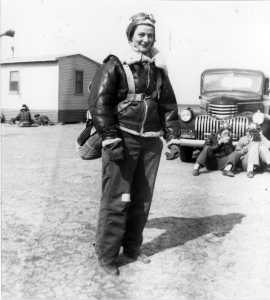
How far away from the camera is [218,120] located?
30.0 feet

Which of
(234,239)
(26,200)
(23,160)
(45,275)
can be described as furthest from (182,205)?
(23,160)

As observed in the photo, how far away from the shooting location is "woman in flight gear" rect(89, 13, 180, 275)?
3221 millimetres

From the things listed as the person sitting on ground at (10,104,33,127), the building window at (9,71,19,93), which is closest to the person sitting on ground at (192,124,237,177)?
the person sitting on ground at (10,104,33,127)

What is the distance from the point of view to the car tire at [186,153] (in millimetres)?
9601

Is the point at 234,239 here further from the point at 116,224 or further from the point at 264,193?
the point at 264,193

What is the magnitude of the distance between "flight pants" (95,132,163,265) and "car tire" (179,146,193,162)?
610 cm

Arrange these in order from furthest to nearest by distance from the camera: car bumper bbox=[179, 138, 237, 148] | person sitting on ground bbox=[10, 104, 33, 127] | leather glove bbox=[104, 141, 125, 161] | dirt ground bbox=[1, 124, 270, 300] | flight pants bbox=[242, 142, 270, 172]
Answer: person sitting on ground bbox=[10, 104, 33, 127] → car bumper bbox=[179, 138, 237, 148] → flight pants bbox=[242, 142, 270, 172] → leather glove bbox=[104, 141, 125, 161] → dirt ground bbox=[1, 124, 270, 300]

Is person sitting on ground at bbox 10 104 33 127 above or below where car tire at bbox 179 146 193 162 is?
below

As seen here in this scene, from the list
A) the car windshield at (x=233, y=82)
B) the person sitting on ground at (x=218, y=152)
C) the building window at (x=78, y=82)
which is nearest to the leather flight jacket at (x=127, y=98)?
the person sitting on ground at (x=218, y=152)

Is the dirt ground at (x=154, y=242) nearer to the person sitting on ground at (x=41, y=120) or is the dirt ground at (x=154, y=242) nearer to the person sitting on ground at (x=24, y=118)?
the person sitting on ground at (x=24, y=118)

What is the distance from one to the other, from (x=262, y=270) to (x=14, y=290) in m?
1.91

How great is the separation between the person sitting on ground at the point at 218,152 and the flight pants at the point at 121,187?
15.6ft

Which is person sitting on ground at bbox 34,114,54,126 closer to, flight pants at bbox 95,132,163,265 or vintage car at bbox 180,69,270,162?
vintage car at bbox 180,69,270,162

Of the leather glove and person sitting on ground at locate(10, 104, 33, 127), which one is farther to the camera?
person sitting on ground at locate(10, 104, 33, 127)
